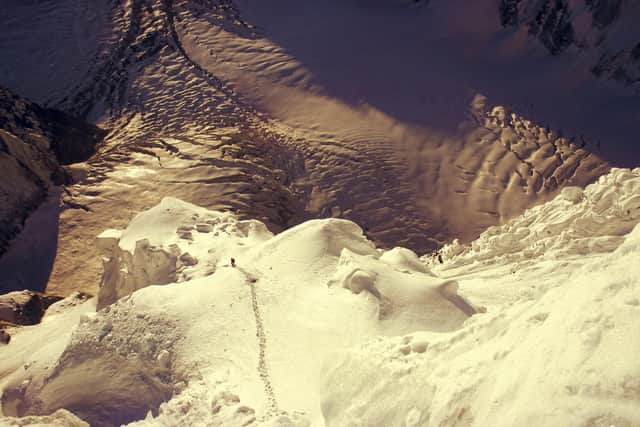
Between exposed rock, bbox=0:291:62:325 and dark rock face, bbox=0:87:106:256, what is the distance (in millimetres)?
1278

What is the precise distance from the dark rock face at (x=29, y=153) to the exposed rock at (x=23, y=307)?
128 cm

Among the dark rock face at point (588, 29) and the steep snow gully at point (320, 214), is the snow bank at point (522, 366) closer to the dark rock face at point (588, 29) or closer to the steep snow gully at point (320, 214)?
the steep snow gully at point (320, 214)

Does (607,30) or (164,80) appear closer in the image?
(607,30)

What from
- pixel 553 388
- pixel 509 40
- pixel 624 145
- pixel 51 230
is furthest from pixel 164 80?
pixel 553 388

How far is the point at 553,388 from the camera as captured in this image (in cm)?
195

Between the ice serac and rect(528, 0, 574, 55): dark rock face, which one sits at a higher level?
rect(528, 0, 574, 55): dark rock face

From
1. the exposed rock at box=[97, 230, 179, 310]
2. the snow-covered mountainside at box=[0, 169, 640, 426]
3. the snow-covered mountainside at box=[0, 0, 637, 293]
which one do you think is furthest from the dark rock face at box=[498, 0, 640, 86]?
the exposed rock at box=[97, 230, 179, 310]

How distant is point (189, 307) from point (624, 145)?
6.46 metres

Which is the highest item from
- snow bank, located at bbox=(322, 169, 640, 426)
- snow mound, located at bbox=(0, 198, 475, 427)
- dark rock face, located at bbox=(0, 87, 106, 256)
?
snow bank, located at bbox=(322, 169, 640, 426)

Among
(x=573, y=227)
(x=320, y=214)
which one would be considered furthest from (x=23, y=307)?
(x=573, y=227)

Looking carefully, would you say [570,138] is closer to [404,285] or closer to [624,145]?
[624,145]

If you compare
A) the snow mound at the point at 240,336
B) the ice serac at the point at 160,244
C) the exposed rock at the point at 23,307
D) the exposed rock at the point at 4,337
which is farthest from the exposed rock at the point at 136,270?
the exposed rock at the point at 23,307

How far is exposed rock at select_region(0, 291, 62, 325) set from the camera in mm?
6336

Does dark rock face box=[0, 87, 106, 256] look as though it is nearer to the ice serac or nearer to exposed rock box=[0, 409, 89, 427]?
the ice serac
